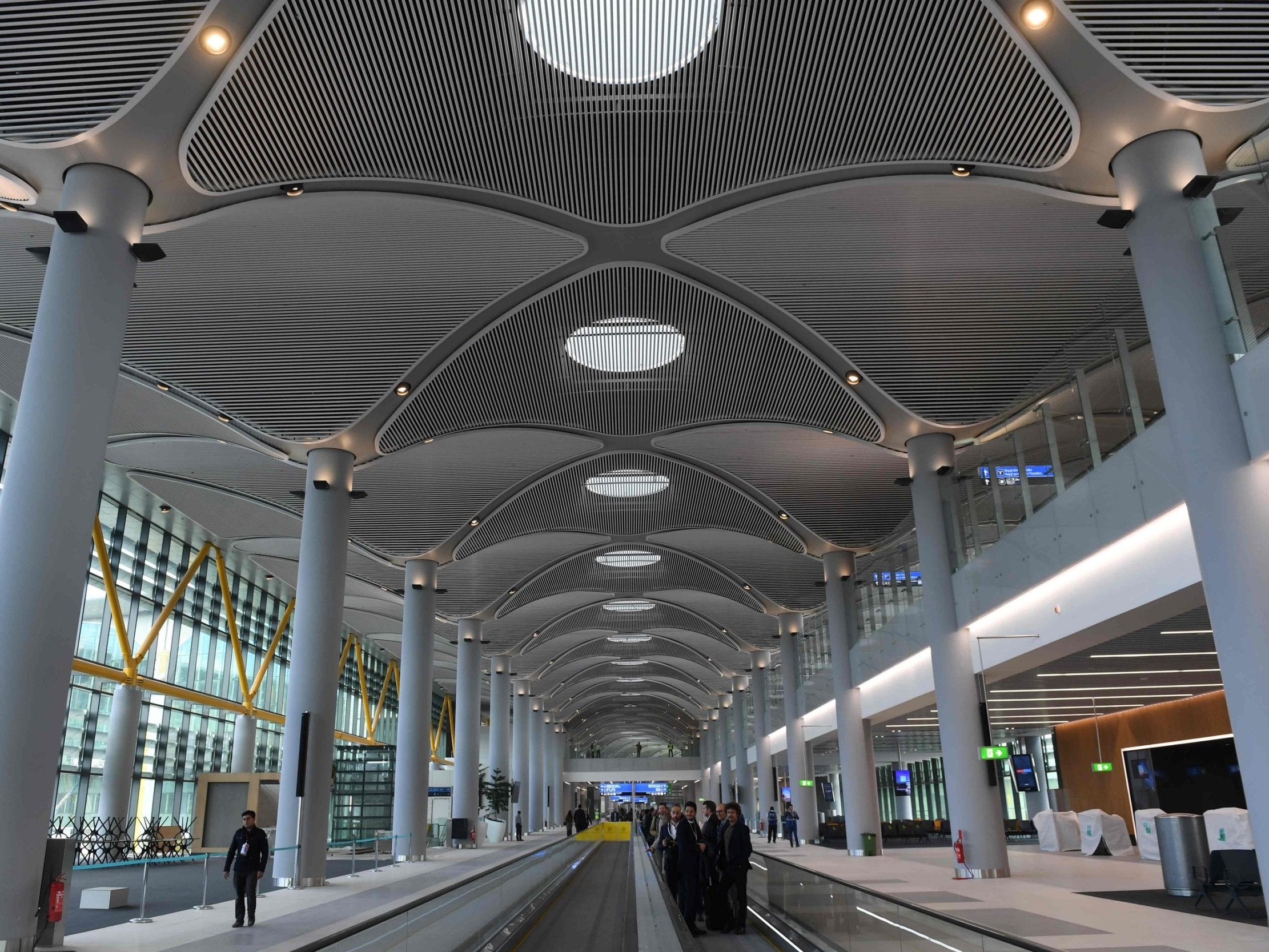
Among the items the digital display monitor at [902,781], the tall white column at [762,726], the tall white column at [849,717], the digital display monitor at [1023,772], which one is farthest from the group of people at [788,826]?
the digital display monitor at [1023,772]

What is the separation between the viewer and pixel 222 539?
28.2 m

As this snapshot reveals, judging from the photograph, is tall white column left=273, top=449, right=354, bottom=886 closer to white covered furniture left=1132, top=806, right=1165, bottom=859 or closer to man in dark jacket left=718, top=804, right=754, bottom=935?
man in dark jacket left=718, top=804, right=754, bottom=935

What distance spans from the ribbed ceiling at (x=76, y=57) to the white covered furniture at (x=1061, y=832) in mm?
22791

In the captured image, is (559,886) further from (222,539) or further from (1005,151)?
(222,539)

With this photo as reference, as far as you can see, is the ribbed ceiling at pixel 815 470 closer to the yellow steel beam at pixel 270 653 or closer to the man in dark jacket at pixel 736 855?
the man in dark jacket at pixel 736 855

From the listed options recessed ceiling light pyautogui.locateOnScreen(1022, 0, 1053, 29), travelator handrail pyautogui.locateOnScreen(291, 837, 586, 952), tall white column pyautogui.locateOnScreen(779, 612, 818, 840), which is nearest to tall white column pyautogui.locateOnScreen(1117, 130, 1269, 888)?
recessed ceiling light pyautogui.locateOnScreen(1022, 0, 1053, 29)

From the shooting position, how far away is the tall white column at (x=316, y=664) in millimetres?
15789

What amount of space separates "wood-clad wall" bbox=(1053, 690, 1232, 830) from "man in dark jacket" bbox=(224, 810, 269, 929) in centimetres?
1941

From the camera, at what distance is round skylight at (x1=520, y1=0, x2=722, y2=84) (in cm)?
950

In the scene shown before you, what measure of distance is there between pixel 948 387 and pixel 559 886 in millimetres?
10552

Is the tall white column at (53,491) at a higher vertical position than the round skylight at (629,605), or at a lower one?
→ lower

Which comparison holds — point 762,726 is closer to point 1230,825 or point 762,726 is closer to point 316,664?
point 1230,825

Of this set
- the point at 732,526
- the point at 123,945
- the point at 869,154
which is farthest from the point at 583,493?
the point at 123,945

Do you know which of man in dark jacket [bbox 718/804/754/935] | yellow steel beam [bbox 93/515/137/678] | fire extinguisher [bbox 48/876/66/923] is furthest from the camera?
yellow steel beam [bbox 93/515/137/678]
